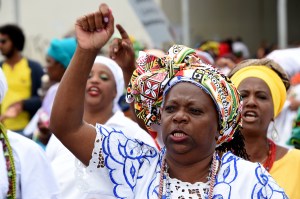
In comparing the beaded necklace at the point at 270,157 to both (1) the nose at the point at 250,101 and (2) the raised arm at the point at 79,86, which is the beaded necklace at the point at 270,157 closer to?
(1) the nose at the point at 250,101

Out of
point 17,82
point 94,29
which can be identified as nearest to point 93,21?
point 94,29

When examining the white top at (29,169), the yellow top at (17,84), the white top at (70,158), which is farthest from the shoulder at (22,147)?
the yellow top at (17,84)

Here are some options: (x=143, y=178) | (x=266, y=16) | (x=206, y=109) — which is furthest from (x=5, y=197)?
(x=266, y=16)

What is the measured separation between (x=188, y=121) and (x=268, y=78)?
67.2 inches

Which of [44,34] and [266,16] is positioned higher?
[266,16]

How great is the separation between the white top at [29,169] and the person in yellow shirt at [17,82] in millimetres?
4737

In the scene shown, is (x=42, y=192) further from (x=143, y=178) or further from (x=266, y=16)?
(x=266, y=16)

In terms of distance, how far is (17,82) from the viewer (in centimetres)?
1017

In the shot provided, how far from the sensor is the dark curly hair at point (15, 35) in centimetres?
1050

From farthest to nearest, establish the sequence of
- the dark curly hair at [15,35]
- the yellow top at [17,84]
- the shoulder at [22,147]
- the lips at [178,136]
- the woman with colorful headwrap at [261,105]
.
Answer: the dark curly hair at [15,35] → the yellow top at [17,84] → the woman with colorful headwrap at [261,105] → the shoulder at [22,147] → the lips at [178,136]

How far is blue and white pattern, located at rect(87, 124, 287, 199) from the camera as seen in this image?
12.0ft

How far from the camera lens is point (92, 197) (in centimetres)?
468

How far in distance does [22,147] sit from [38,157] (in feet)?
0.37

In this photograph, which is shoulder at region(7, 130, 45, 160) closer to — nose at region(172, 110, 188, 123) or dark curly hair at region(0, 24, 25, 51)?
nose at region(172, 110, 188, 123)
